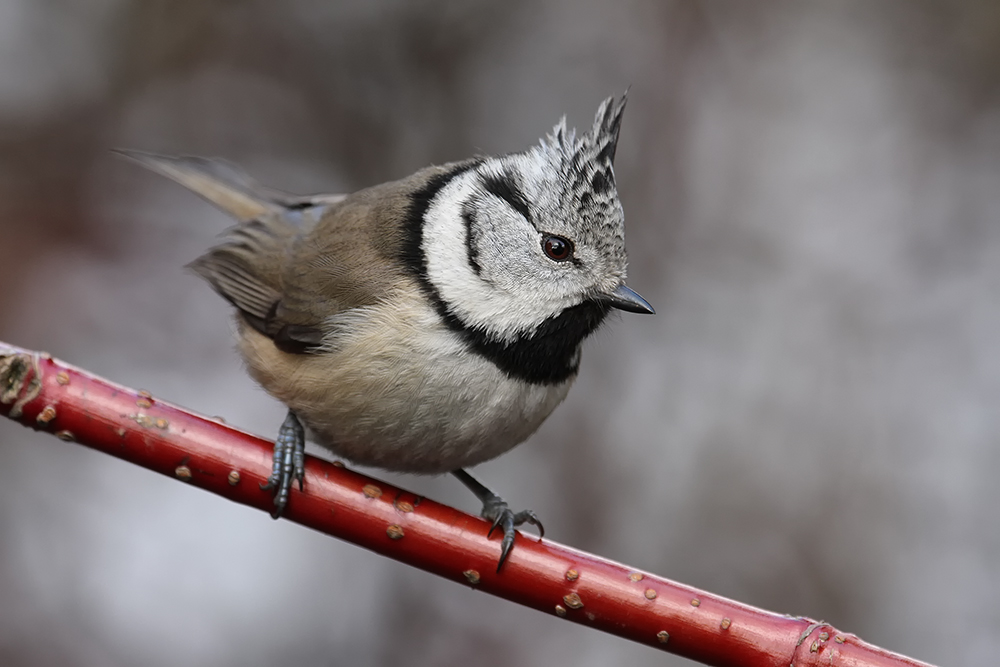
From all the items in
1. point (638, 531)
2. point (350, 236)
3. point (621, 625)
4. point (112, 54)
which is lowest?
point (621, 625)

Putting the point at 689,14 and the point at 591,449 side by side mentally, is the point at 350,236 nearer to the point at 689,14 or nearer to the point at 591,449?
the point at 591,449

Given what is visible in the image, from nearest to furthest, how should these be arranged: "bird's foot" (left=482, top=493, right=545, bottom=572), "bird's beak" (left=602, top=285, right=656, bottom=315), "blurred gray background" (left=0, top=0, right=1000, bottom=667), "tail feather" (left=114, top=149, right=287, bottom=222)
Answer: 1. "bird's foot" (left=482, top=493, right=545, bottom=572)
2. "bird's beak" (left=602, top=285, right=656, bottom=315)
3. "tail feather" (left=114, top=149, right=287, bottom=222)
4. "blurred gray background" (left=0, top=0, right=1000, bottom=667)

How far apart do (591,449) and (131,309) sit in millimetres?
2456

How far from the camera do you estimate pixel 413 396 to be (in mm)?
2760

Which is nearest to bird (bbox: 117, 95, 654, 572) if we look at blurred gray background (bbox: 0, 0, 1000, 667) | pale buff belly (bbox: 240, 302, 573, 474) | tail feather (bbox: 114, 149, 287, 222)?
pale buff belly (bbox: 240, 302, 573, 474)

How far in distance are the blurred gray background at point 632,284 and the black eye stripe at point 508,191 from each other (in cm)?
193

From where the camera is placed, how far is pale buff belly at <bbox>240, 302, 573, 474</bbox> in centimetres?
277

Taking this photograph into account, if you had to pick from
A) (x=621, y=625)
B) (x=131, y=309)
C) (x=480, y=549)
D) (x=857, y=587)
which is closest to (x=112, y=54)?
(x=131, y=309)

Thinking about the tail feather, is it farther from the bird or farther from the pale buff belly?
the pale buff belly

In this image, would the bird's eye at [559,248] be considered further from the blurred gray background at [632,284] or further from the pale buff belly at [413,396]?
the blurred gray background at [632,284]

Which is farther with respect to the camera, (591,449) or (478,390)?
(591,449)

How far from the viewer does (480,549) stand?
8.27ft

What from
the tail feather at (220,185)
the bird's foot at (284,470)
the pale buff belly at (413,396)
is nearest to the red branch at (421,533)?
the bird's foot at (284,470)

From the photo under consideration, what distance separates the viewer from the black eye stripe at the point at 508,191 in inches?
119
